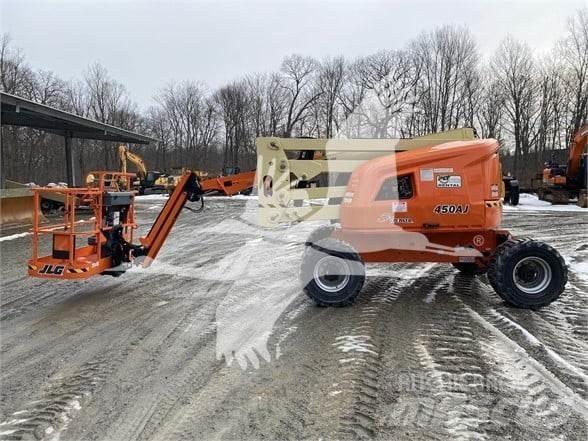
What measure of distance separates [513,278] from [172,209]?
181 inches

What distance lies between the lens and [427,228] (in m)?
5.96

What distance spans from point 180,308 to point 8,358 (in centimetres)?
199

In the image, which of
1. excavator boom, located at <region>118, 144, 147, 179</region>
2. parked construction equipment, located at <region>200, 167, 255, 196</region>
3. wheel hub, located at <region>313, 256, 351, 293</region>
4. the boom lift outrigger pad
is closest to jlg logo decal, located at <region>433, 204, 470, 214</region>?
the boom lift outrigger pad

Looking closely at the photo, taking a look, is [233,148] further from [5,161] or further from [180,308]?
[180,308]

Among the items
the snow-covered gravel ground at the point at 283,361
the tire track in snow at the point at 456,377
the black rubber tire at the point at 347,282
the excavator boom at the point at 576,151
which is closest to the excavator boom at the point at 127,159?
the snow-covered gravel ground at the point at 283,361

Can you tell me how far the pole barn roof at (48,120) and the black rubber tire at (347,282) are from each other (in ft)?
46.0

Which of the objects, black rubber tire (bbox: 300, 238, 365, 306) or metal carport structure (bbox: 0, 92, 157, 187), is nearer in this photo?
black rubber tire (bbox: 300, 238, 365, 306)

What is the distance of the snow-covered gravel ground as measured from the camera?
3189mm

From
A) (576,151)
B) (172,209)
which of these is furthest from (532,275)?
(576,151)

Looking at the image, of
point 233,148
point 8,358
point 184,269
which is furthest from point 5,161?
point 8,358

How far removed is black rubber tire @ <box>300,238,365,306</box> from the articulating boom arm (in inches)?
79.9

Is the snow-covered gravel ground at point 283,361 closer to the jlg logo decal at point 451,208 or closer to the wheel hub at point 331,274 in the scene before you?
the wheel hub at point 331,274

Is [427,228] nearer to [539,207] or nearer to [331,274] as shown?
[331,274]

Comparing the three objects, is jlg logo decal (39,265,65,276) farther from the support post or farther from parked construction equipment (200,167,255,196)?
the support post
